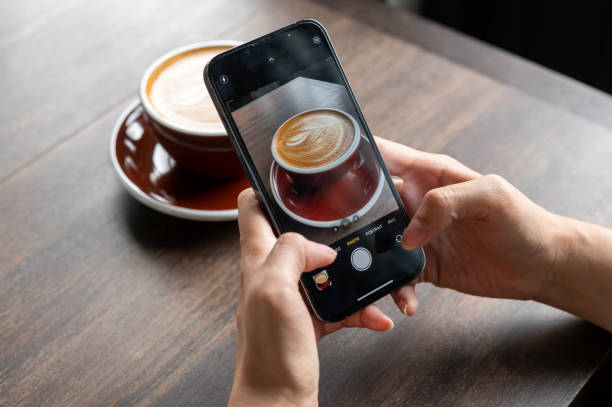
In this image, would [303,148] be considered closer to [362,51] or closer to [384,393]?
[384,393]

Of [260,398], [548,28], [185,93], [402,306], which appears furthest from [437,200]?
[548,28]

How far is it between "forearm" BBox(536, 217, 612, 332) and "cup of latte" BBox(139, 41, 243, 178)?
40 centimetres

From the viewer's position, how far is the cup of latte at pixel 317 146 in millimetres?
614

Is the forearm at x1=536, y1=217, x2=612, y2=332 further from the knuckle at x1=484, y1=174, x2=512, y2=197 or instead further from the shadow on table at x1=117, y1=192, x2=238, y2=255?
the shadow on table at x1=117, y1=192, x2=238, y2=255

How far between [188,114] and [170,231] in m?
0.15

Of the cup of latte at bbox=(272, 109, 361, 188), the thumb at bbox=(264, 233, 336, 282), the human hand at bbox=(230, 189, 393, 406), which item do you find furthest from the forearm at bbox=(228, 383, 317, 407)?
the cup of latte at bbox=(272, 109, 361, 188)

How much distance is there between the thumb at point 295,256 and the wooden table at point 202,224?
0.37 ft

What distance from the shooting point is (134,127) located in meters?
0.80

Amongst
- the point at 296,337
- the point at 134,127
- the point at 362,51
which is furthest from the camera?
the point at 362,51

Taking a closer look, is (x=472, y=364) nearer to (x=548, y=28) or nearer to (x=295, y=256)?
(x=295, y=256)

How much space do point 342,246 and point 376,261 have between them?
4 centimetres

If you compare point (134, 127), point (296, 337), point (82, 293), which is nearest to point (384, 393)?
point (296, 337)

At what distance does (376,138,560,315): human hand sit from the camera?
1.90ft

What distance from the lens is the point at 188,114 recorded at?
720 millimetres
